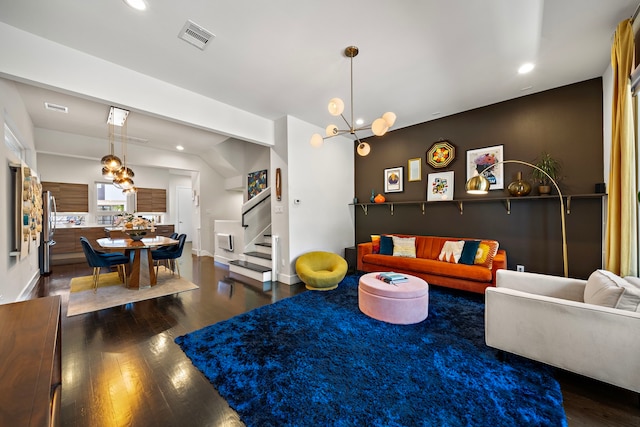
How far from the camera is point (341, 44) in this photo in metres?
2.53

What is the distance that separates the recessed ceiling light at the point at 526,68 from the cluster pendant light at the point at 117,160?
563cm

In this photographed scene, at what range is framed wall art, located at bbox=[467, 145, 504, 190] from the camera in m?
3.92

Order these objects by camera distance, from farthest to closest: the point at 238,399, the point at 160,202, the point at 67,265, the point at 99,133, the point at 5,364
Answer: the point at 160,202 < the point at 67,265 < the point at 99,133 < the point at 238,399 < the point at 5,364

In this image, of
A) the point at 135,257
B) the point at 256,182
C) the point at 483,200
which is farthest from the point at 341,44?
the point at 256,182

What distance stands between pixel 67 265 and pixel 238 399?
7089 mm

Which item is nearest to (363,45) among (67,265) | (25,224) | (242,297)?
(242,297)

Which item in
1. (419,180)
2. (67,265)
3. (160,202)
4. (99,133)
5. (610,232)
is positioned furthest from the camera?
(160,202)

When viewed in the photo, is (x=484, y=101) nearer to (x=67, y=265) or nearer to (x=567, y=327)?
(x=567, y=327)

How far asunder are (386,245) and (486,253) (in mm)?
1587

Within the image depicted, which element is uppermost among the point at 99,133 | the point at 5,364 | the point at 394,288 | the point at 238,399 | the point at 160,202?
the point at 99,133

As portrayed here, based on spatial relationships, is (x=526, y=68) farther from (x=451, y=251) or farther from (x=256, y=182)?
(x=256, y=182)

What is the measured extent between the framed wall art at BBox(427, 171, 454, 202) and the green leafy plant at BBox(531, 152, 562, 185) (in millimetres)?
1149

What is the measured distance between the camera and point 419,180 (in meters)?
4.80

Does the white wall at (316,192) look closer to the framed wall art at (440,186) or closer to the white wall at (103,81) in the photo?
the white wall at (103,81)
